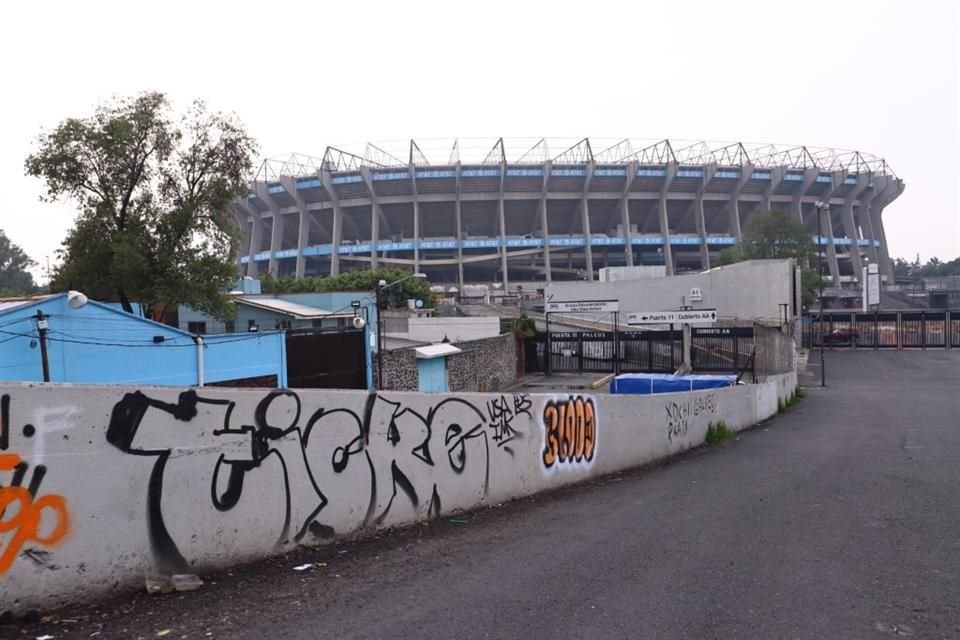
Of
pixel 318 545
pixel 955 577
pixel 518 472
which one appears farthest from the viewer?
pixel 518 472

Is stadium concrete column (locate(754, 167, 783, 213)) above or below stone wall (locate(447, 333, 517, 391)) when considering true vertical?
above

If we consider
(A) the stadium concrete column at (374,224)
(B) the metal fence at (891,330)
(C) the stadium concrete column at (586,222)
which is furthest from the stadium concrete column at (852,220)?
(A) the stadium concrete column at (374,224)

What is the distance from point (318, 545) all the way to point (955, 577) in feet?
15.6

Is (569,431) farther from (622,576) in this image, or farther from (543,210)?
(543,210)

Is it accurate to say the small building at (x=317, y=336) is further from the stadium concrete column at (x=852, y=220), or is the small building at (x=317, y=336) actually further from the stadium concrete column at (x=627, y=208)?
the stadium concrete column at (x=852, y=220)

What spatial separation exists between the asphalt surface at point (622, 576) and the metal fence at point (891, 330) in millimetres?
51866

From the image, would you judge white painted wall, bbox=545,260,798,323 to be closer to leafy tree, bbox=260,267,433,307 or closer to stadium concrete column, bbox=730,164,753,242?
leafy tree, bbox=260,267,433,307

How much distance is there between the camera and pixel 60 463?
4.15m

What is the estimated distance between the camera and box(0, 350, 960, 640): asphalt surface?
4152mm

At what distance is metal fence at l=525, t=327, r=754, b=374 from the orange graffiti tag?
1217 inches

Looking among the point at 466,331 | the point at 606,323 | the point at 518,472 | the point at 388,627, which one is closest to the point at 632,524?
the point at 518,472

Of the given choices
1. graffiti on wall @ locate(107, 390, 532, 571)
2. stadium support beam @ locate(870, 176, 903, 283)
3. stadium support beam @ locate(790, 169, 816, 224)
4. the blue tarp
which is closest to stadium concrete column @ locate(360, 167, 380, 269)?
stadium support beam @ locate(790, 169, 816, 224)

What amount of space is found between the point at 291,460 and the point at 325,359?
2282cm

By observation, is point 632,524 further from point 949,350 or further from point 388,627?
point 949,350
